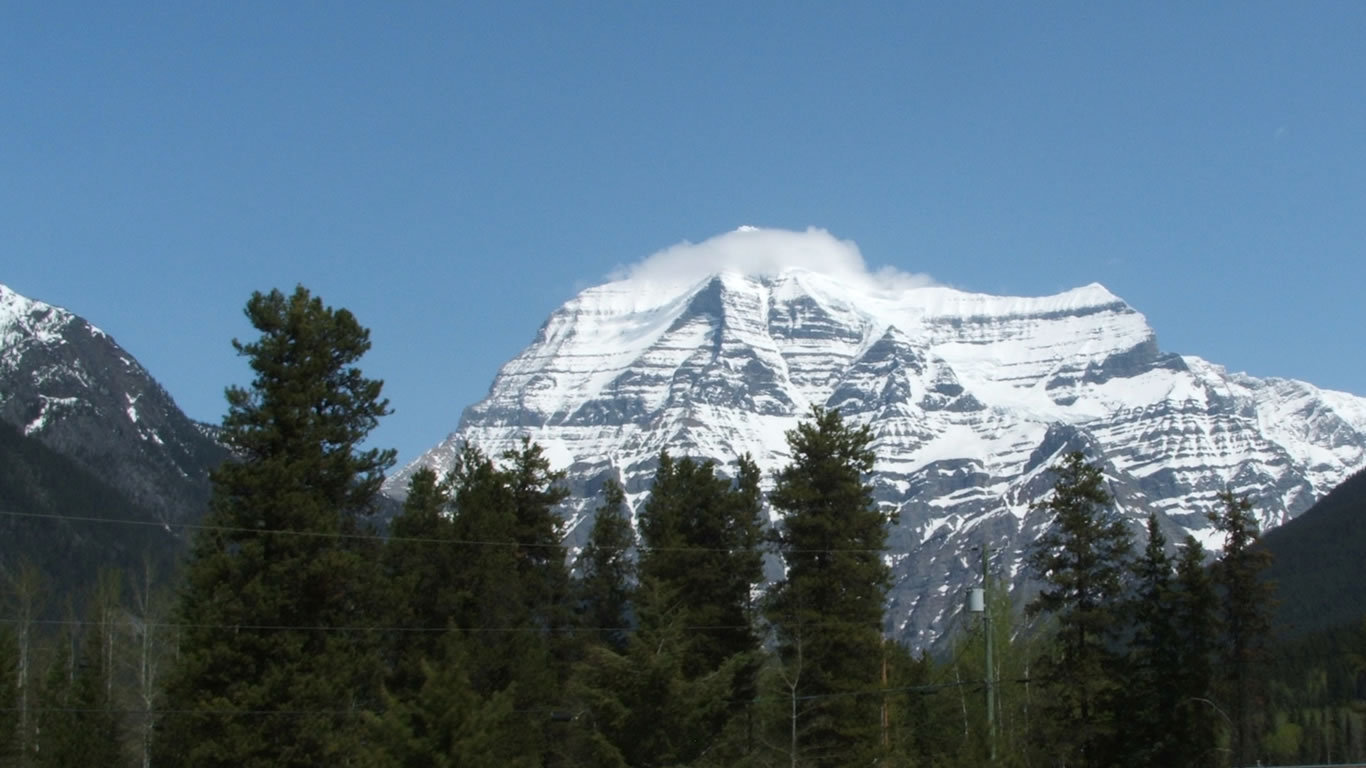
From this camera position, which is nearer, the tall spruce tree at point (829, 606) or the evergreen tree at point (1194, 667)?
the tall spruce tree at point (829, 606)

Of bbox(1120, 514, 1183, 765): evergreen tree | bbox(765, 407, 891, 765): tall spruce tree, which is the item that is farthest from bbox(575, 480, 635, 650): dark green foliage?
bbox(1120, 514, 1183, 765): evergreen tree

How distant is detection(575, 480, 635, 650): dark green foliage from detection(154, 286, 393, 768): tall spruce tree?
739 inches

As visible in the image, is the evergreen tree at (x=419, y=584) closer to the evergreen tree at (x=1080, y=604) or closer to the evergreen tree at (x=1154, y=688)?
the evergreen tree at (x=1080, y=604)

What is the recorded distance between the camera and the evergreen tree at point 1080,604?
61.6 metres

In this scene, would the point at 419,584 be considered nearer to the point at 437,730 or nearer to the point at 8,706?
the point at 437,730

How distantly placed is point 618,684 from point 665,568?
21.9 ft

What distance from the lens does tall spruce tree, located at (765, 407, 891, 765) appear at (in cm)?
5731

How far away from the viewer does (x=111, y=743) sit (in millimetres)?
69438

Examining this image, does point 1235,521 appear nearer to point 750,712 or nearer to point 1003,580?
point 1003,580

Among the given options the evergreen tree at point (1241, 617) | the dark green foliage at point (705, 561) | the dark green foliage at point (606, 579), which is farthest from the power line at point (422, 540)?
the evergreen tree at point (1241, 617)

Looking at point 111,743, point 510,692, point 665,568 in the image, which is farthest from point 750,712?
point 111,743

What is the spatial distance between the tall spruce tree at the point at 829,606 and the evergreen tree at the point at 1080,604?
23.9ft

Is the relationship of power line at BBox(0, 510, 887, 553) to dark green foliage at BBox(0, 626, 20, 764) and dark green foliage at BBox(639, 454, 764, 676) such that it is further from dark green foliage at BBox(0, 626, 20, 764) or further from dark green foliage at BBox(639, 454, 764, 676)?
dark green foliage at BBox(0, 626, 20, 764)

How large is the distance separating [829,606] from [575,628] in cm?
1495
